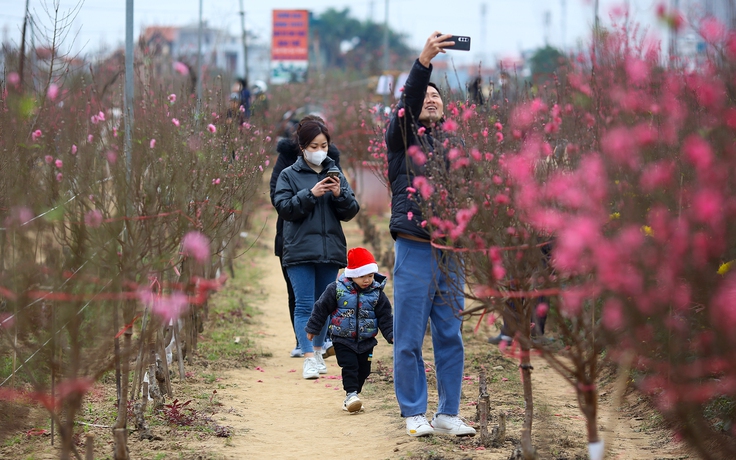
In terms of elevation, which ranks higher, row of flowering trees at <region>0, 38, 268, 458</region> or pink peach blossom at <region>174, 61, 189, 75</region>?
pink peach blossom at <region>174, 61, 189, 75</region>

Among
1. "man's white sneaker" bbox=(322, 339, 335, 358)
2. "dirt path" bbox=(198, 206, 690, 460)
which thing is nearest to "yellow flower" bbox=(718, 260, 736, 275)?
"dirt path" bbox=(198, 206, 690, 460)

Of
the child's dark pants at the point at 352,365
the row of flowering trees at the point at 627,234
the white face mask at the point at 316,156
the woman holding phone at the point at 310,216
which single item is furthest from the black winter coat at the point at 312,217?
the row of flowering trees at the point at 627,234

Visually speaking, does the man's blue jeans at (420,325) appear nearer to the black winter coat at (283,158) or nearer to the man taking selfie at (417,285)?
the man taking selfie at (417,285)

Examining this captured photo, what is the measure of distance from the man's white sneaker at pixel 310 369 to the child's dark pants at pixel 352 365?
3.40 ft

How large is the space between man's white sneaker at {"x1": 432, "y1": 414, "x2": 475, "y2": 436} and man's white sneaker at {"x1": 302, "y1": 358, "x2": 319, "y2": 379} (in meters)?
1.97

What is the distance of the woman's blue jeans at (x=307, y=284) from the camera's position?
22.8ft

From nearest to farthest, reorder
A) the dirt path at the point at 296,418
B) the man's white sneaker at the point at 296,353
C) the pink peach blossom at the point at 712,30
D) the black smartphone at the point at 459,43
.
A: 1. the pink peach blossom at the point at 712,30
2. the black smartphone at the point at 459,43
3. the dirt path at the point at 296,418
4. the man's white sneaker at the point at 296,353

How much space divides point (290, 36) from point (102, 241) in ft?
125

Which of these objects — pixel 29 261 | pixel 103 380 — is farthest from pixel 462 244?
pixel 103 380

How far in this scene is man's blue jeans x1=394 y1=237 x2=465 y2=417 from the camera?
502 cm

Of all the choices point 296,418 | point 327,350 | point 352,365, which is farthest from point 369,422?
point 327,350

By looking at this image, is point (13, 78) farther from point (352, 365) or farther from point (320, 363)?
point (352, 365)

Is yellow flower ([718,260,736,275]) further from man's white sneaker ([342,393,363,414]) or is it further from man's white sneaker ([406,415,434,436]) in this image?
man's white sneaker ([342,393,363,414])

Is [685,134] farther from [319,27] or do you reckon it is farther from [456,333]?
[319,27]
